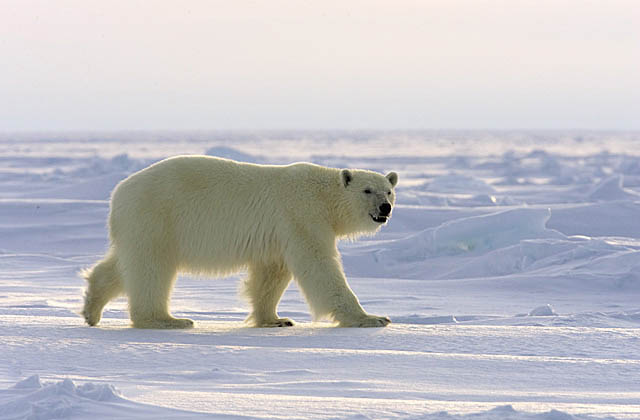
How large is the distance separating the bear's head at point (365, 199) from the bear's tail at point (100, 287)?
4.71 ft

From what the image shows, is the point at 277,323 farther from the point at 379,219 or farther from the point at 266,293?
the point at 379,219

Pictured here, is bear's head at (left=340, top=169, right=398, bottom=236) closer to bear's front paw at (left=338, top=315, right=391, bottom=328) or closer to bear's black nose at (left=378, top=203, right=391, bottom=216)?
bear's black nose at (left=378, top=203, right=391, bottom=216)

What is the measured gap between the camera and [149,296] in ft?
16.5

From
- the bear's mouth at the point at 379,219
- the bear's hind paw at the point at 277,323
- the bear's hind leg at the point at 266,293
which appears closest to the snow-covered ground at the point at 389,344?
the bear's hind paw at the point at 277,323

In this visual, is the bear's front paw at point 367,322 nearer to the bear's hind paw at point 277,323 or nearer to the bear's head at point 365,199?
the bear's hind paw at point 277,323

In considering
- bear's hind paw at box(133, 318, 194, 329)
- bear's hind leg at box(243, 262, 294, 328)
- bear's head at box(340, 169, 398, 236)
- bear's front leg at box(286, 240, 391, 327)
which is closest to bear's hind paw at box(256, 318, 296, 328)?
bear's hind leg at box(243, 262, 294, 328)

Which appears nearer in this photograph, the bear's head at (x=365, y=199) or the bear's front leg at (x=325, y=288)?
the bear's front leg at (x=325, y=288)

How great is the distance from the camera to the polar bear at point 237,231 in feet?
16.5

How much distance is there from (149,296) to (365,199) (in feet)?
4.63

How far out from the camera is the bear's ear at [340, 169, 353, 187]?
5.32 meters

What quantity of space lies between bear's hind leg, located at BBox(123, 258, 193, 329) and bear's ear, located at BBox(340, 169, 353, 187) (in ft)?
3.84

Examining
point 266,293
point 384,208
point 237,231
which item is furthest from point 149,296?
point 384,208

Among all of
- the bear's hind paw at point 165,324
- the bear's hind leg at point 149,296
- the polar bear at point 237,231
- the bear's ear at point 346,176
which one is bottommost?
the bear's hind paw at point 165,324

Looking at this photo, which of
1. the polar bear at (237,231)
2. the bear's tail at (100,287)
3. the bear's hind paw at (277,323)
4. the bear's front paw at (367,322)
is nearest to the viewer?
the bear's front paw at (367,322)
